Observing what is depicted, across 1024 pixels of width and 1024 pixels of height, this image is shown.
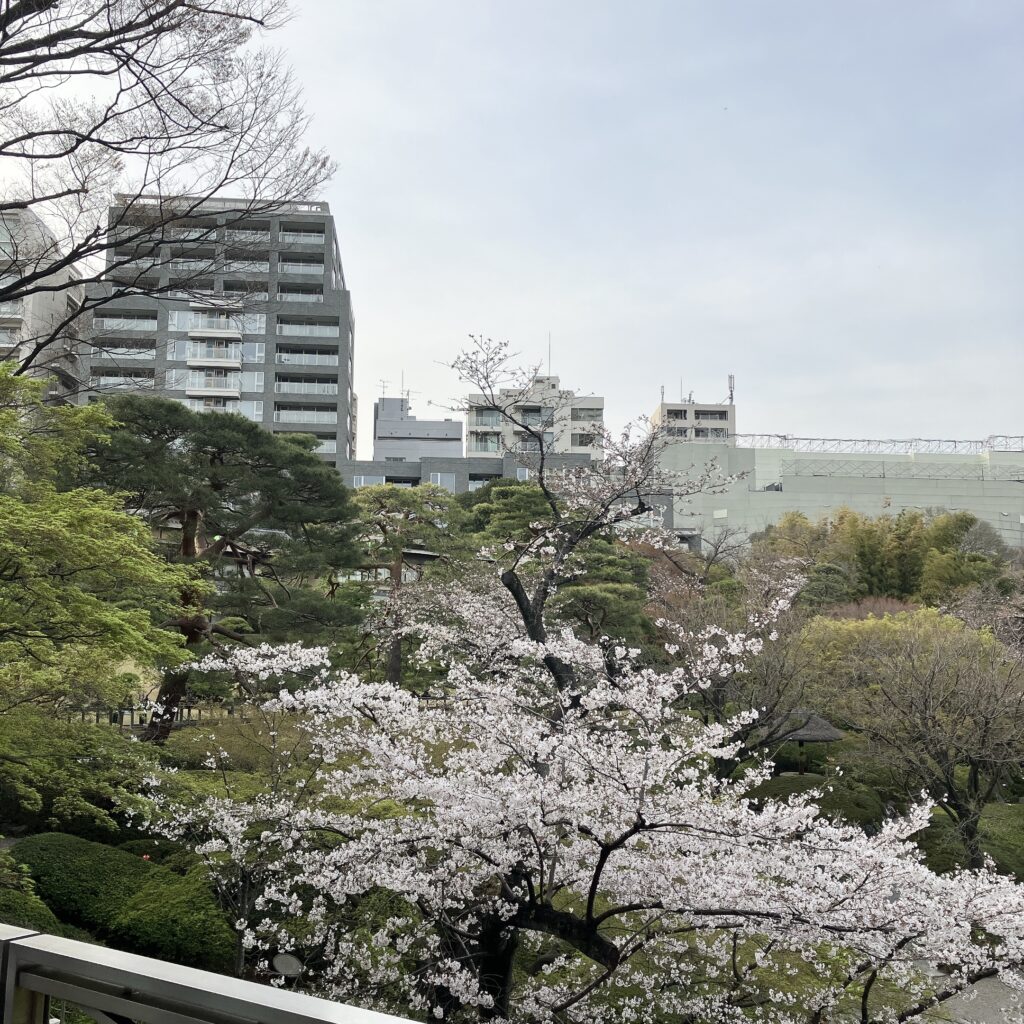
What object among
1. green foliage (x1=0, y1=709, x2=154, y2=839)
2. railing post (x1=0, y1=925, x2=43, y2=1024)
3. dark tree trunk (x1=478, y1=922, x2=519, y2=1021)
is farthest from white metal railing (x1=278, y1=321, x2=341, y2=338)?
railing post (x1=0, y1=925, x2=43, y2=1024)

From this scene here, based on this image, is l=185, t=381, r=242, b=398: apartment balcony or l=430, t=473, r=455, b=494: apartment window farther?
l=185, t=381, r=242, b=398: apartment balcony

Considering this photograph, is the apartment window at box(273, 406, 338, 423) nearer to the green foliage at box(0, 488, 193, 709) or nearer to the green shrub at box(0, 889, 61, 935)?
the green foliage at box(0, 488, 193, 709)

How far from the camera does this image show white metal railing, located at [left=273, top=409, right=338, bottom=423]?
4056cm

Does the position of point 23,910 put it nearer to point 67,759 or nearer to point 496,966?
point 67,759

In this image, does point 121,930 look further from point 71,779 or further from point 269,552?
point 269,552

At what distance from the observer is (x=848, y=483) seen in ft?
136

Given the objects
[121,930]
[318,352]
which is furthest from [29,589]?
[318,352]

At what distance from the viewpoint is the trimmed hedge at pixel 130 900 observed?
23.4 feet

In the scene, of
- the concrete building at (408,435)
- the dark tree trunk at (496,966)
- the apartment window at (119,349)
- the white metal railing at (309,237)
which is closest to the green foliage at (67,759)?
the dark tree trunk at (496,966)

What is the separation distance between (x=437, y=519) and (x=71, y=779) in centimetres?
1211

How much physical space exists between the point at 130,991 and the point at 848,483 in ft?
143

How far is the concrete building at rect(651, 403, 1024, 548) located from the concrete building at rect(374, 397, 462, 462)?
1427 cm

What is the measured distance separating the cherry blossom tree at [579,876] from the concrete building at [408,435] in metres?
42.6

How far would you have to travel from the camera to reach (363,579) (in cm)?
1780
